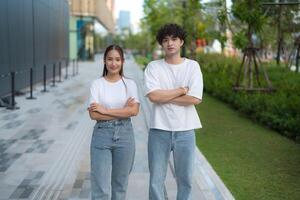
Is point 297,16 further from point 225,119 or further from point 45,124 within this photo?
point 45,124

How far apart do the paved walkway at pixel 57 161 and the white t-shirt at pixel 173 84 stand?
1.46 m

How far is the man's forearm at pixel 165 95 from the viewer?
4059 millimetres

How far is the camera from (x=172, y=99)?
4.08 metres

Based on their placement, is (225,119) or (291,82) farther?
(291,82)

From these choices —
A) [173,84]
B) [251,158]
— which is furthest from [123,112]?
[251,158]

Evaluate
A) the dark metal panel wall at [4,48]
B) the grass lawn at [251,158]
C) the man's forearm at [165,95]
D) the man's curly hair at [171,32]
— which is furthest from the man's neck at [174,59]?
the dark metal panel wall at [4,48]

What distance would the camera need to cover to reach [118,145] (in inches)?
160

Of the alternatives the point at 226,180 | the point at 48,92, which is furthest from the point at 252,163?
the point at 48,92

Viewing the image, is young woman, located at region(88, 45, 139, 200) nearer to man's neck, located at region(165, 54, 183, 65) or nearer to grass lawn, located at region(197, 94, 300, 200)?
man's neck, located at region(165, 54, 183, 65)

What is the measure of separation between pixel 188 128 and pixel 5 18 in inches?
435

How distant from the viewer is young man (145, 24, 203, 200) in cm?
411

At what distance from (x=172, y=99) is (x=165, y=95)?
0.07 metres

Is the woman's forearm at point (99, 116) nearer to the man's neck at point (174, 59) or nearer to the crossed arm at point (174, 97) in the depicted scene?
the crossed arm at point (174, 97)

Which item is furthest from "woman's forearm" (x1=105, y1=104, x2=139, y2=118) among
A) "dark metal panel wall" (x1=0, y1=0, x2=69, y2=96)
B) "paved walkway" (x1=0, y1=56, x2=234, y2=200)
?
"dark metal panel wall" (x1=0, y1=0, x2=69, y2=96)
